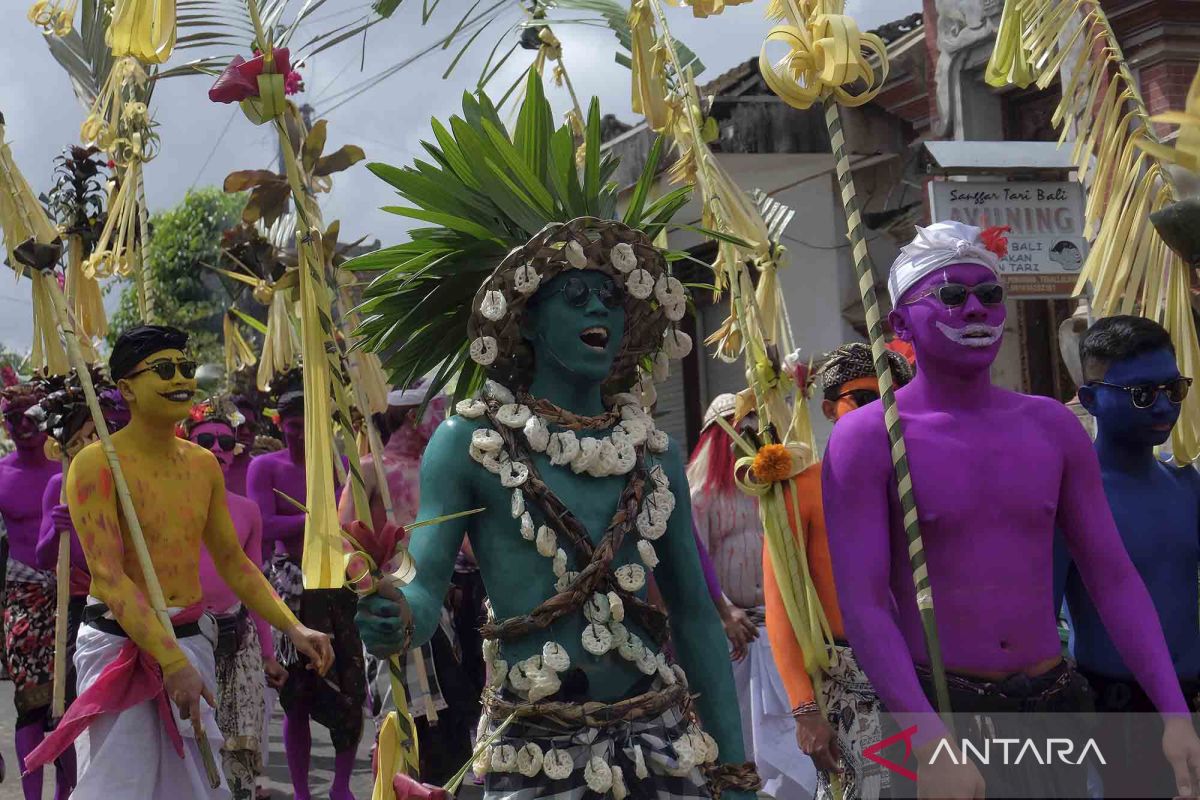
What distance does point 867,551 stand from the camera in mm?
3539

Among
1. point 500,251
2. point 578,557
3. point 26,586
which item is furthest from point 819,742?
point 26,586

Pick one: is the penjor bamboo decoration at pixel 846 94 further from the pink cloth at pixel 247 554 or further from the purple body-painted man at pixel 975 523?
the pink cloth at pixel 247 554

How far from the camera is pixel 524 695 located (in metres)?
3.57

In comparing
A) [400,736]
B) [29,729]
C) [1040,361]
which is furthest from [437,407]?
[1040,361]

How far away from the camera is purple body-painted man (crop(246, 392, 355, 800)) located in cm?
740

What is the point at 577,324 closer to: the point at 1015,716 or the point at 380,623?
the point at 380,623

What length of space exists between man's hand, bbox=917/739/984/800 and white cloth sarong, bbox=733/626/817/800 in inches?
134

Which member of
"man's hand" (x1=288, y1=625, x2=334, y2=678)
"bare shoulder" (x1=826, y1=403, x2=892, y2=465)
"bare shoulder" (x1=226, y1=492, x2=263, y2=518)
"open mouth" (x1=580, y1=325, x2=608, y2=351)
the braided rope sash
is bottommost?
"man's hand" (x1=288, y1=625, x2=334, y2=678)

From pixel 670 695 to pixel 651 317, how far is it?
0.92 metres

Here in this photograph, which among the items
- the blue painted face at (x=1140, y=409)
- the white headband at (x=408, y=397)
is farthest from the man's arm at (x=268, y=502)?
the blue painted face at (x=1140, y=409)

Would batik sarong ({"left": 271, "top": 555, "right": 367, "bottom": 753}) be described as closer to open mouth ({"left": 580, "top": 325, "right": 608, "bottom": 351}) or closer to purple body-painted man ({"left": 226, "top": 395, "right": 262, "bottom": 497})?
purple body-painted man ({"left": 226, "top": 395, "right": 262, "bottom": 497})

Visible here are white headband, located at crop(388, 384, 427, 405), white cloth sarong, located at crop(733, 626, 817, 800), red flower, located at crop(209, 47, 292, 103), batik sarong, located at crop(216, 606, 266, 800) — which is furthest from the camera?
white headband, located at crop(388, 384, 427, 405)

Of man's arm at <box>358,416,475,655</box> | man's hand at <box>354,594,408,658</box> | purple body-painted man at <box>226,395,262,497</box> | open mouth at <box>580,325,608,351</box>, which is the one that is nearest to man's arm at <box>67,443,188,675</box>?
man's arm at <box>358,416,475,655</box>

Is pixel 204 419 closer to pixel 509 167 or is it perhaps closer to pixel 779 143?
pixel 509 167
